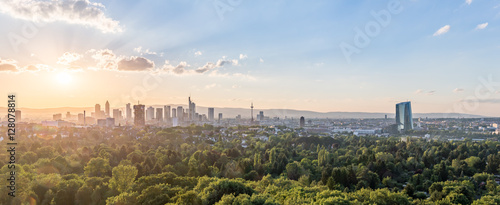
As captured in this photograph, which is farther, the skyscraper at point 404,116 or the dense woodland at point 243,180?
the skyscraper at point 404,116

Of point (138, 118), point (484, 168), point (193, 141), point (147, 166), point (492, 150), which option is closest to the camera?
point (147, 166)

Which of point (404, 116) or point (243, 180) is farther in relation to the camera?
point (404, 116)

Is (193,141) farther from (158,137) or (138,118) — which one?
(138,118)

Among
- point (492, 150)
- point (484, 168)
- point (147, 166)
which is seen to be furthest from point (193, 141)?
point (492, 150)

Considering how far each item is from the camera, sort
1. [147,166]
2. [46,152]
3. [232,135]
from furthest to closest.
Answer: [232,135]
[46,152]
[147,166]

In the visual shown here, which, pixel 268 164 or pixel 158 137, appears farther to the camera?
pixel 158 137

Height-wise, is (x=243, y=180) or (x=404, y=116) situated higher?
(x=404, y=116)

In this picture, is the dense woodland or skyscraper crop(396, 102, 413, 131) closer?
the dense woodland

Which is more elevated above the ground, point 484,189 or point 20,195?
point 20,195
